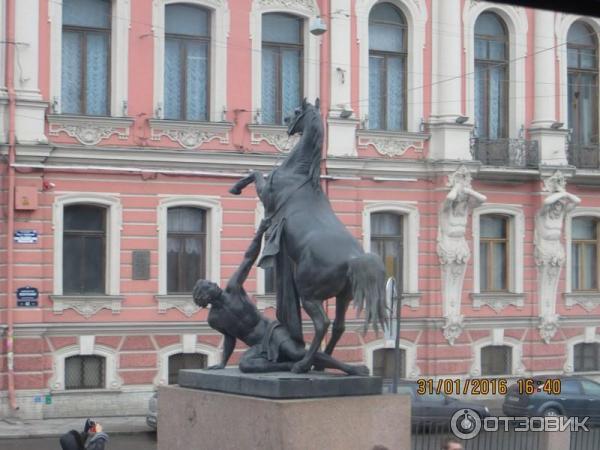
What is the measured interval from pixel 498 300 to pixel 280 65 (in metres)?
7.63

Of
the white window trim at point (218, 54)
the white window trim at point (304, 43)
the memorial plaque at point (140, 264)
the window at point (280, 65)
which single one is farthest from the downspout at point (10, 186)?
the window at point (280, 65)

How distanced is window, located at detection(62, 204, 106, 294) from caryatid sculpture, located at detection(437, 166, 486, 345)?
789 cm

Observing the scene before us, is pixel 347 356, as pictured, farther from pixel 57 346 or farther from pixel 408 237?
pixel 57 346

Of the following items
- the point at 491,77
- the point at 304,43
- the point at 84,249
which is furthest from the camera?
the point at 491,77

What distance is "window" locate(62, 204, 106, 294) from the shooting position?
2503 centimetres

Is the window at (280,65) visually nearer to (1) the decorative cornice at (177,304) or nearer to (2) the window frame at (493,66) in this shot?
(1) the decorative cornice at (177,304)

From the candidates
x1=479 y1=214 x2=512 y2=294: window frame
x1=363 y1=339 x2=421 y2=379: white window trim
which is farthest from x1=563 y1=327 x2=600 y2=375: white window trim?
x1=363 y1=339 x2=421 y2=379: white window trim

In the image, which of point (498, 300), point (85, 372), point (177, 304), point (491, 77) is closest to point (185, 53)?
point (177, 304)

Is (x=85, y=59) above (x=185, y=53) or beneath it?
beneath

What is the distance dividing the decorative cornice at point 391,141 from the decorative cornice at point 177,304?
5.41 meters

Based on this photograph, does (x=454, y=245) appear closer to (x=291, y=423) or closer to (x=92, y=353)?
(x=92, y=353)

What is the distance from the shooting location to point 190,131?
1022 inches

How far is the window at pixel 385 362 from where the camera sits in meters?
28.0

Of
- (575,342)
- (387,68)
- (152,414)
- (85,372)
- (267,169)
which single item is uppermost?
(387,68)
